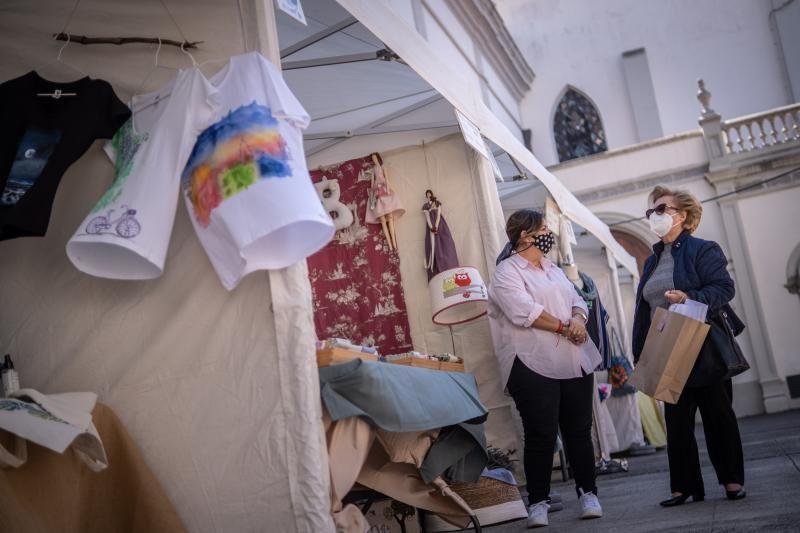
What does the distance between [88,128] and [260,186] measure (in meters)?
0.79

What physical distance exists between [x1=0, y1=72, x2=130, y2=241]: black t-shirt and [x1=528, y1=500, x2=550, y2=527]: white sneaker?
2406 millimetres

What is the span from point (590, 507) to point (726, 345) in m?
0.98

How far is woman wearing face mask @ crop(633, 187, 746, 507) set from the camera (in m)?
4.21

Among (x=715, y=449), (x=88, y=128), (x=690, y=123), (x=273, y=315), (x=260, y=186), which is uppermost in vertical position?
(x=690, y=123)

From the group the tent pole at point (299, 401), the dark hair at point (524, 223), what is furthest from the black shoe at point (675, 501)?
the tent pole at point (299, 401)

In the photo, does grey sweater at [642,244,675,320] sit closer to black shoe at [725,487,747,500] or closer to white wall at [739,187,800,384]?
black shoe at [725,487,747,500]

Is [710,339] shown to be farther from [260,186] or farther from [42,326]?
[42,326]

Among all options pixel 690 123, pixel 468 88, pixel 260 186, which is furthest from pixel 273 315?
pixel 690 123

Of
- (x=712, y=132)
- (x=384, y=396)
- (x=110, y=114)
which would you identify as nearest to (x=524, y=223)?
(x=384, y=396)

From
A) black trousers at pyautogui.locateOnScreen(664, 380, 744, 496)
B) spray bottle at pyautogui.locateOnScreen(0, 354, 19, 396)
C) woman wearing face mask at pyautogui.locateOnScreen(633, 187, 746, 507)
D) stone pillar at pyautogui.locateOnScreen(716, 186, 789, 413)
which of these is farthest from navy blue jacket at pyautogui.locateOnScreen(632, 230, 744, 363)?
stone pillar at pyautogui.locateOnScreen(716, 186, 789, 413)

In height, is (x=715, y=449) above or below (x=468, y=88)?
below

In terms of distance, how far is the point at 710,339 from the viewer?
425cm

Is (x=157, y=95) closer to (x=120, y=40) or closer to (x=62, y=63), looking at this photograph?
(x=120, y=40)

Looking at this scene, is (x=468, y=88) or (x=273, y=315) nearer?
(x=273, y=315)
